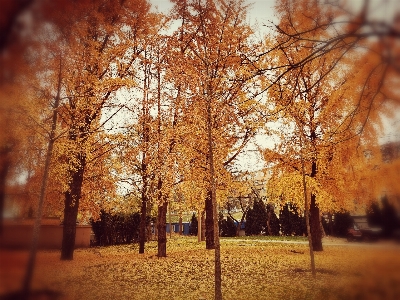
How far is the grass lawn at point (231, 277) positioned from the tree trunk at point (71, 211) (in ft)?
3.52

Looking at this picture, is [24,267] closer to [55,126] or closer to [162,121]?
[55,126]

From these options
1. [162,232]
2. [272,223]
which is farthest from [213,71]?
[272,223]

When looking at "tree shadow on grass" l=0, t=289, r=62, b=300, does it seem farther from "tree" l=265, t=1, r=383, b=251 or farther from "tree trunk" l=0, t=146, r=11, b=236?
"tree" l=265, t=1, r=383, b=251

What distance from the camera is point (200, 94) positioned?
5957mm

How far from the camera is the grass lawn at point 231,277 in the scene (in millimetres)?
3686

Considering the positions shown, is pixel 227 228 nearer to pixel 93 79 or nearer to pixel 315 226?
pixel 315 226

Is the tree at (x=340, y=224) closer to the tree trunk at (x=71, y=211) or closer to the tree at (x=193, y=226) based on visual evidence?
the tree trunk at (x=71, y=211)

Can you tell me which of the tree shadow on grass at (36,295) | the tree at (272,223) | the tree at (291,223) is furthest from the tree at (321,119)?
the tree at (272,223)

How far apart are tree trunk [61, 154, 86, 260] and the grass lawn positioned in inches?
42.2

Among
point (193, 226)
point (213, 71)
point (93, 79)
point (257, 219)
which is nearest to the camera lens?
point (213, 71)

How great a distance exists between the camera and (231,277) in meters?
6.46

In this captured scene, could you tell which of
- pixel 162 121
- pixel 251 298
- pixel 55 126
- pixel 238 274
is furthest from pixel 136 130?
pixel 251 298

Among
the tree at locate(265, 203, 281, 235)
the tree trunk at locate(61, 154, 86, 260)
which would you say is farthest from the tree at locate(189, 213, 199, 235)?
the tree trunk at locate(61, 154, 86, 260)

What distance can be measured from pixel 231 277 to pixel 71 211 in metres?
5.35
